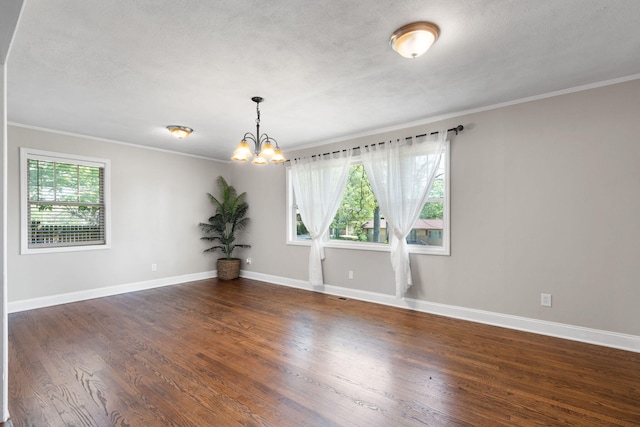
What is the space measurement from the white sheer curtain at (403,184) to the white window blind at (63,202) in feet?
14.5

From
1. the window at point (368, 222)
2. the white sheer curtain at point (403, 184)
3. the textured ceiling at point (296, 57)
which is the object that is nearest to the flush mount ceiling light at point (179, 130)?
the textured ceiling at point (296, 57)

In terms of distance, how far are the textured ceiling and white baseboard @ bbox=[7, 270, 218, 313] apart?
2.49m

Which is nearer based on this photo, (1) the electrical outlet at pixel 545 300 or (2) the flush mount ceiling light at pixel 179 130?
(1) the electrical outlet at pixel 545 300

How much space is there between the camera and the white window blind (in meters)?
4.26

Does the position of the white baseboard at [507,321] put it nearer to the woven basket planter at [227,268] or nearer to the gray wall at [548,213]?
the gray wall at [548,213]

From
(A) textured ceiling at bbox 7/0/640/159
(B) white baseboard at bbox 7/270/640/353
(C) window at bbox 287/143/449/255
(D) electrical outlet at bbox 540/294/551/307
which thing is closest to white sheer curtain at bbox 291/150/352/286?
(C) window at bbox 287/143/449/255

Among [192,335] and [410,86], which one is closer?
[410,86]

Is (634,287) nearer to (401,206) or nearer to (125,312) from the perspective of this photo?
(401,206)

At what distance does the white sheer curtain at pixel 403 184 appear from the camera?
3938 millimetres

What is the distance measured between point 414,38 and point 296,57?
3.03ft

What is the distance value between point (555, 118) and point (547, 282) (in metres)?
1.75

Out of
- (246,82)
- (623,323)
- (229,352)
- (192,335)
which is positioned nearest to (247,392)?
(229,352)

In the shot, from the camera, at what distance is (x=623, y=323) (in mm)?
2850

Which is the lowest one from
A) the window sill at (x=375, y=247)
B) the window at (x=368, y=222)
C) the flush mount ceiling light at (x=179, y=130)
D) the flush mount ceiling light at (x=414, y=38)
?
the window sill at (x=375, y=247)
